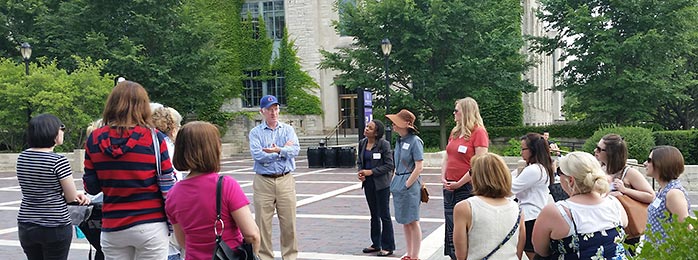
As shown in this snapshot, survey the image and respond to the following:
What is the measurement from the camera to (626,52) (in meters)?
21.6

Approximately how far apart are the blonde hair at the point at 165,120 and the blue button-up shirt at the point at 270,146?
1352 mm

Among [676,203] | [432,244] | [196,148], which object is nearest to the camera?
[196,148]

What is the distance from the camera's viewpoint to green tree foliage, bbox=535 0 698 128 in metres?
21.4

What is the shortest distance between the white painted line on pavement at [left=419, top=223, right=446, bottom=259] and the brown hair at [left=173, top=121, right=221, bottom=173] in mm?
4292

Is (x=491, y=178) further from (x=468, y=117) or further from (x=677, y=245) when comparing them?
(x=468, y=117)

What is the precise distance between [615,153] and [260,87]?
1266 inches

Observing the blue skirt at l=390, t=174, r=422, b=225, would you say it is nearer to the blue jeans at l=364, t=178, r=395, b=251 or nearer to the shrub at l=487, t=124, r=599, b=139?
the blue jeans at l=364, t=178, r=395, b=251

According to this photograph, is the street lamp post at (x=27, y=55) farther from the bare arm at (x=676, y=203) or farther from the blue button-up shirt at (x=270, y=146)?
the bare arm at (x=676, y=203)

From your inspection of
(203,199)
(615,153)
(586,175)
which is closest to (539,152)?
(615,153)

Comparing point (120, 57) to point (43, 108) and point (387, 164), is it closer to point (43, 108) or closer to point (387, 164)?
point (43, 108)

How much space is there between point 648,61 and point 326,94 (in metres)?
18.5

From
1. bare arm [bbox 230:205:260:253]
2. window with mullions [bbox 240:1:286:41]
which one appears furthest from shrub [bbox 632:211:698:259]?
window with mullions [bbox 240:1:286:41]

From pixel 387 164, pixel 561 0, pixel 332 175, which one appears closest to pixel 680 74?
pixel 561 0

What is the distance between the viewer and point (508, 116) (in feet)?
97.3
